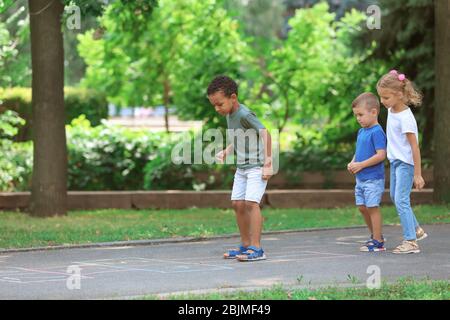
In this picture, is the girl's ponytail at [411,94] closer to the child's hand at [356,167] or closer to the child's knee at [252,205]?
the child's hand at [356,167]

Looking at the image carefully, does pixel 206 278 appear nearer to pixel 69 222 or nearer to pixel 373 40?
pixel 69 222

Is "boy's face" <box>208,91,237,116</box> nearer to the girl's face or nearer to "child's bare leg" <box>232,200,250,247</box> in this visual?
"child's bare leg" <box>232,200,250,247</box>

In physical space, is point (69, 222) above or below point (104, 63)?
below

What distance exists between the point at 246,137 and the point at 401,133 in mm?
1601

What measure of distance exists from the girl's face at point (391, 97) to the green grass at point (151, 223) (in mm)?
2977

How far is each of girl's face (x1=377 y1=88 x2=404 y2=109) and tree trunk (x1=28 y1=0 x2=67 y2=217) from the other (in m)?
6.00

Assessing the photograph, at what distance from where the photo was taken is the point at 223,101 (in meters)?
9.52

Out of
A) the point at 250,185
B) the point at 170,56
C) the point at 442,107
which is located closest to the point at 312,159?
the point at 442,107

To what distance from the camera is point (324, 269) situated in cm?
882

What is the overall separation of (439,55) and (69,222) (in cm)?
609

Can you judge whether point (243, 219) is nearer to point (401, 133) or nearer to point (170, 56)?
point (401, 133)

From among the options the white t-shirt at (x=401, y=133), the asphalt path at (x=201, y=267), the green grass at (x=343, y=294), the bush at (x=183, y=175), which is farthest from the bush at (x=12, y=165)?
the green grass at (x=343, y=294)

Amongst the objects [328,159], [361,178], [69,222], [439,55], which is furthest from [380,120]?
[361,178]

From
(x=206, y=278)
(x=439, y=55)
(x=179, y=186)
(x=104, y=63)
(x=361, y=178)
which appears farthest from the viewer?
(x=104, y=63)
